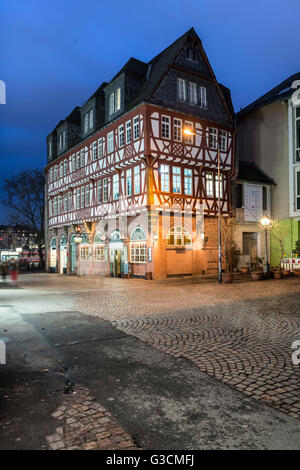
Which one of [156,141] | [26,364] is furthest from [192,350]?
[156,141]

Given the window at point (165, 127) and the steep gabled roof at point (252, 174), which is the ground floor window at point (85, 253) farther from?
the steep gabled roof at point (252, 174)

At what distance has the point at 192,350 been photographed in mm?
6082

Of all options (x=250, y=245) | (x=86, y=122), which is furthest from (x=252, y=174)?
(x=86, y=122)

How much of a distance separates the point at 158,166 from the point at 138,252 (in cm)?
614

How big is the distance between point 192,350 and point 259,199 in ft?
81.6

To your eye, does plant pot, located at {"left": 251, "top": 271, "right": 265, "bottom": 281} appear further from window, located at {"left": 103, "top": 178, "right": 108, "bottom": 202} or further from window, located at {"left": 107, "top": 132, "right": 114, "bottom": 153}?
window, located at {"left": 107, "top": 132, "right": 114, "bottom": 153}

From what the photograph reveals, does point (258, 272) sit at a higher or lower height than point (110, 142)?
lower

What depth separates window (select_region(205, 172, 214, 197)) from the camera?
2558cm

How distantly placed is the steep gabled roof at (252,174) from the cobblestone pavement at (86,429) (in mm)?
25894

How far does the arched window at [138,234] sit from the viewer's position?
22719 millimetres

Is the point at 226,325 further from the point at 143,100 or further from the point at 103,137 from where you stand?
the point at 103,137

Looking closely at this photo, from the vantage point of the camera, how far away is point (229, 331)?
7.51 m

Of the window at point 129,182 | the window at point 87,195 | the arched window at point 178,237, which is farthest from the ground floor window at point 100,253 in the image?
the arched window at point 178,237

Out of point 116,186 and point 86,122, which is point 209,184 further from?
point 86,122
